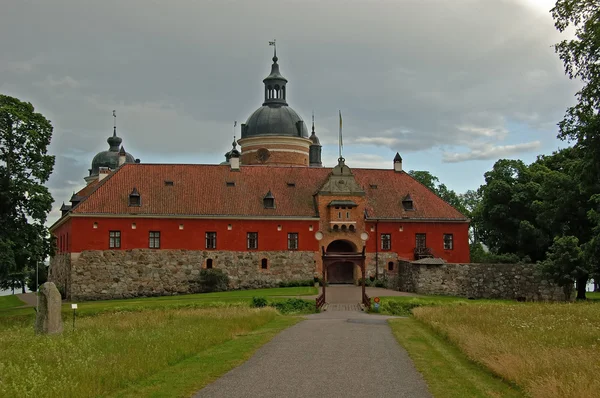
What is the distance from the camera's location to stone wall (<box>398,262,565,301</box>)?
44.2 meters

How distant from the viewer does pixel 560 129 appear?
70.5ft

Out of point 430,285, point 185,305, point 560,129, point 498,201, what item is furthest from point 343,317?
point 498,201

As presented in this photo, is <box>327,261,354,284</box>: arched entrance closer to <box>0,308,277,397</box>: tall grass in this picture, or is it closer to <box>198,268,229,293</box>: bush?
<box>198,268,229,293</box>: bush

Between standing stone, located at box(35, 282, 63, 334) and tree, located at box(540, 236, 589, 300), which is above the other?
tree, located at box(540, 236, 589, 300)

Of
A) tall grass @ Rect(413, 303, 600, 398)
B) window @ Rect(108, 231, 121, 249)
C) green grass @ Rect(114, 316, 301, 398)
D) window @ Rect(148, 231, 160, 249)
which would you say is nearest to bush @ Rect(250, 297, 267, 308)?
tall grass @ Rect(413, 303, 600, 398)

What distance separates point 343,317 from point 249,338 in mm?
10309

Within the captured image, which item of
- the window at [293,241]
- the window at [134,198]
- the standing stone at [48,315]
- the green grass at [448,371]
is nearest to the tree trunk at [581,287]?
the window at [293,241]

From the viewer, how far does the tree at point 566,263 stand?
39969mm

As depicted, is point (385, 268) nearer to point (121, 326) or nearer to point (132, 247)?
point (132, 247)

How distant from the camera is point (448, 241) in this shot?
172 ft

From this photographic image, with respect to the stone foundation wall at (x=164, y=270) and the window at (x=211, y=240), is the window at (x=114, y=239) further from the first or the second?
the window at (x=211, y=240)

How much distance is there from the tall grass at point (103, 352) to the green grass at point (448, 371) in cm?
541

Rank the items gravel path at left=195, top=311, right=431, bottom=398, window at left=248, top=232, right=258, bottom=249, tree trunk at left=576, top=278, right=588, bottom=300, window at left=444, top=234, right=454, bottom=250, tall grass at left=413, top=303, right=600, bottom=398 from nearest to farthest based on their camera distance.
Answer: tall grass at left=413, top=303, right=600, bottom=398 → gravel path at left=195, top=311, right=431, bottom=398 → tree trunk at left=576, top=278, right=588, bottom=300 → window at left=248, top=232, right=258, bottom=249 → window at left=444, top=234, right=454, bottom=250

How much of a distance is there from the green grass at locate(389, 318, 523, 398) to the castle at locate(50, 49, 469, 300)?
29751 millimetres
